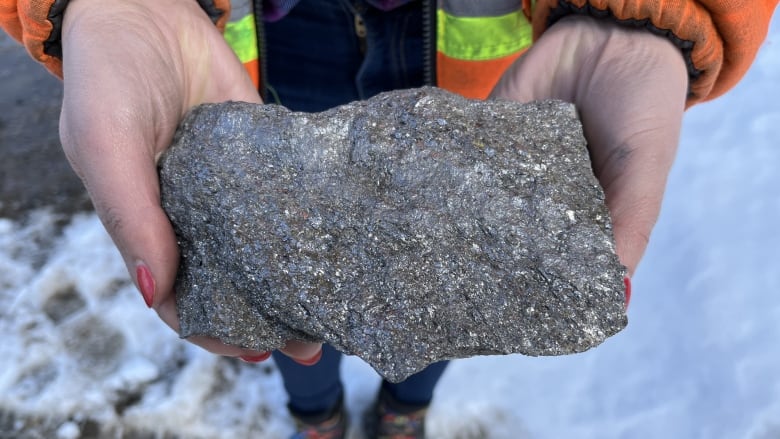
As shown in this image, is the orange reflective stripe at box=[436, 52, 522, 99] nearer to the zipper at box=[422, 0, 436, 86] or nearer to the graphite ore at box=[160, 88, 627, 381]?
the zipper at box=[422, 0, 436, 86]

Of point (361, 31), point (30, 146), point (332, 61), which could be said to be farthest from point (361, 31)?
point (30, 146)

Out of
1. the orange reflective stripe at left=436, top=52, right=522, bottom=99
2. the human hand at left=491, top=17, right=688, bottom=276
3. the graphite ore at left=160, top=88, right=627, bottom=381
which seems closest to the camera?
the graphite ore at left=160, top=88, right=627, bottom=381

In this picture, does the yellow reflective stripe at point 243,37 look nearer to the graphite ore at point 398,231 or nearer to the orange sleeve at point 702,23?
the graphite ore at point 398,231

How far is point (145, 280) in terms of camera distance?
1.52m

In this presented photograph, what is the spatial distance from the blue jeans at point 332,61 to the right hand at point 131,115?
Answer: 400 millimetres

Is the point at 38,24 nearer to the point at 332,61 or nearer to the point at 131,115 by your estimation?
the point at 131,115

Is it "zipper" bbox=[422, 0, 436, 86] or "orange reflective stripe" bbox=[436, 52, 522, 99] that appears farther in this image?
"orange reflective stripe" bbox=[436, 52, 522, 99]

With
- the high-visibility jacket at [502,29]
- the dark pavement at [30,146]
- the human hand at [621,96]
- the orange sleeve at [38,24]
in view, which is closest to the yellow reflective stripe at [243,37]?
the high-visibility jacket at [502,29]

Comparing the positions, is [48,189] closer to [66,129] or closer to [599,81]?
[66,129]

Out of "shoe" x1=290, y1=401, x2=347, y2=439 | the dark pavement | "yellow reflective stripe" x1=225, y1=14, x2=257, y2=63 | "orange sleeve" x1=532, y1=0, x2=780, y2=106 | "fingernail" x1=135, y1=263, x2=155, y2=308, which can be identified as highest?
"orange sleeve" x1=532, y1=0, x2=780, y2=106

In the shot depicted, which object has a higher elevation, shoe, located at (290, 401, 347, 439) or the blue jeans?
the blue jeans

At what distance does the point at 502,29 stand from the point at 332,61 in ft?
1.81

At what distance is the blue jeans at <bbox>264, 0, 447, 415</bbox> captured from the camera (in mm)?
2010

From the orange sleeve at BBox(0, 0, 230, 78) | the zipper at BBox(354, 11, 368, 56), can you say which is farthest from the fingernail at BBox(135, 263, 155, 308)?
the zipper at BBox(354, 11, 368, 56)
